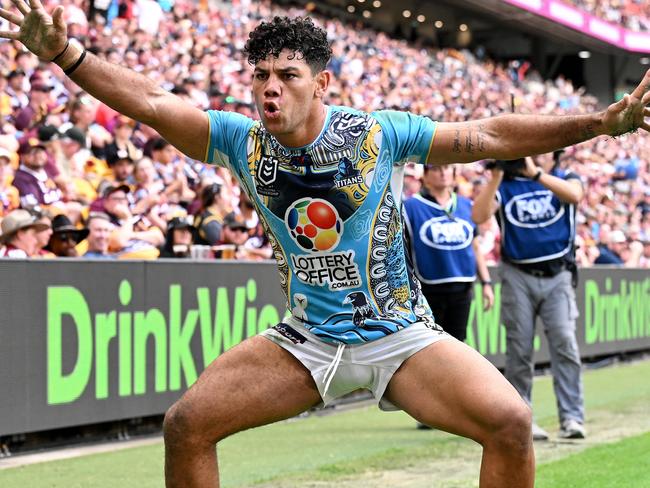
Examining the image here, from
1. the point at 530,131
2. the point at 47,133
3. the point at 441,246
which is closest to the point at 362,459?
the point at 441,246

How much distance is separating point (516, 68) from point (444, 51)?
4295mm

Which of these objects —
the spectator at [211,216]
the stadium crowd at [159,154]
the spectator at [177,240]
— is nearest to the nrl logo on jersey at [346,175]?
the stadium crowd at [159,154]

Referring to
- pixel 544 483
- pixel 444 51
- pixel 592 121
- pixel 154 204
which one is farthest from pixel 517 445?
pixel 444 51

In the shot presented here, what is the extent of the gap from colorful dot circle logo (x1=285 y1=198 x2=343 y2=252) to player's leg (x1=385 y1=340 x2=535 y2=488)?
0.60 metres

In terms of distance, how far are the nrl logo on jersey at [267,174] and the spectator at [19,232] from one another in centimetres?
453

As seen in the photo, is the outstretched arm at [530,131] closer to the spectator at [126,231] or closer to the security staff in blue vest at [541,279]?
the security staff in blue vest at [541,279]

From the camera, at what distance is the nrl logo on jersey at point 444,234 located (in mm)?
9359

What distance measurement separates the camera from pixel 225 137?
4906 mm

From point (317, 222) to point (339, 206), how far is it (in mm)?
114

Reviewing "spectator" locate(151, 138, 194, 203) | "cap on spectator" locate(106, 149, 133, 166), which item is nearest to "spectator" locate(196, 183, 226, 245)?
"spectator" locate(151, 138, 194, 203)

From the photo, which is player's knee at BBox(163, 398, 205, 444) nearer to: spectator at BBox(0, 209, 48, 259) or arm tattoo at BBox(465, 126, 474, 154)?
arm tattoo at BBox(465, 126, 474, 154)

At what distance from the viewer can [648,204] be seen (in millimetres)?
29031

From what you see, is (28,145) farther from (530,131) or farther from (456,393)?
(456,393)

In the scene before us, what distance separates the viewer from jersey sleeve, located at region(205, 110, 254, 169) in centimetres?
489
